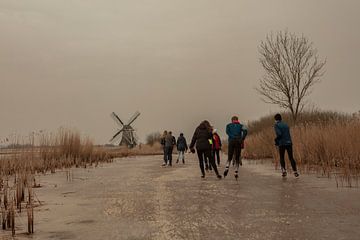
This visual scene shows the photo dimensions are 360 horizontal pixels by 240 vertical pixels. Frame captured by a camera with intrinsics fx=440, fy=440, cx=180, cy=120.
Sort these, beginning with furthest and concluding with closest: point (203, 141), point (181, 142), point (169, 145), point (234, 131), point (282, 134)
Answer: point (181, 142) < point (169, 145) < point (203, 141) < point (234, 131) < point (282, 134)

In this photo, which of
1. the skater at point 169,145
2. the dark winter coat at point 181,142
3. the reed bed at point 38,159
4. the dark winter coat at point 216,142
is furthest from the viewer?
the dark winter coat at point 181,142

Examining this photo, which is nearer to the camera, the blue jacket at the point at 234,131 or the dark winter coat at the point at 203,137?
the blue jacket at the point at 234,131

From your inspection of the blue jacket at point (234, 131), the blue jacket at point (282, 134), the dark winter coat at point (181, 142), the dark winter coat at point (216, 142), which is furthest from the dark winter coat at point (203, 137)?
the dark winter coat at point (181, 142)

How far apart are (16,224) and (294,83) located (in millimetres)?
27431

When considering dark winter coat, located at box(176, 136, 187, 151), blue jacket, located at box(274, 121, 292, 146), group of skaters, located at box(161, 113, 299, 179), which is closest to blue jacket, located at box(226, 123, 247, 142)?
group of skaters, located at box(161, 113, 299, 179)

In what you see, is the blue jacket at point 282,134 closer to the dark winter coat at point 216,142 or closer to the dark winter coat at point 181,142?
the dark winter coat at point 216,142

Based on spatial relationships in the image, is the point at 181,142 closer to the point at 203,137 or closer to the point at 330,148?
the point at 330,148

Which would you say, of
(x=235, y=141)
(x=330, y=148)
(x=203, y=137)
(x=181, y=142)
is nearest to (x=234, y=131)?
(x=235, y=141)

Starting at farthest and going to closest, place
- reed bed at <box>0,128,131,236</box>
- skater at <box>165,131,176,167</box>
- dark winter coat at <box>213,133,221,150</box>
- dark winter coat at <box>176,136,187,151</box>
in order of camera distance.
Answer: dark winter coat at <box>176,136,187,151</box>, skater at <box>165,131,176,167</box>, dark winter coat at <box>213,133,221,150</box>, reed bed at <box>0,128,131,236</box>

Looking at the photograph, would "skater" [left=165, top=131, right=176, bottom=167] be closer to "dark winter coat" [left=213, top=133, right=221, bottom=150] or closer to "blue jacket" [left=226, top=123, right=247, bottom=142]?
"dark winter coat" [left=213, top=133, right=221, bottom=150]

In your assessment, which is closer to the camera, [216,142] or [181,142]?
[216,142]

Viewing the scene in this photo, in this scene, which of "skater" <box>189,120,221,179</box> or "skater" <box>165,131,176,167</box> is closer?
"skater" <box>189,120,221,179</box>

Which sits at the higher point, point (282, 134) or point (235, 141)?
point (282, 134)

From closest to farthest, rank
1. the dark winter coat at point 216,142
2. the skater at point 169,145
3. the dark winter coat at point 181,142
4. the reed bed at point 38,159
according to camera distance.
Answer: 1. the reed bed at point 38,159
2. the dark winter coat at point 216,142
3. the skater at point 169,145
4. the dark winter coat at point 181,142
